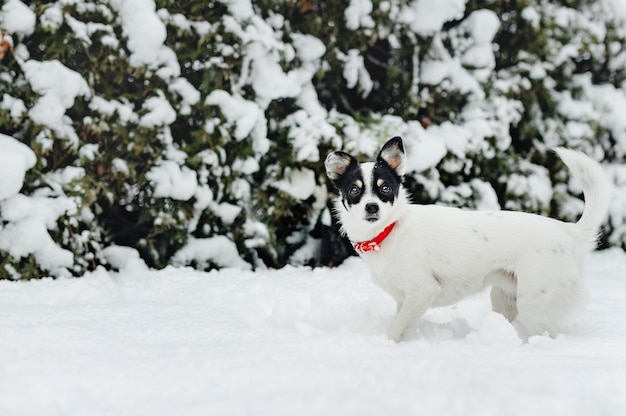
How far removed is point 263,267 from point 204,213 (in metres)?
0.72

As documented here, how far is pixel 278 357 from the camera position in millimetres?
2451

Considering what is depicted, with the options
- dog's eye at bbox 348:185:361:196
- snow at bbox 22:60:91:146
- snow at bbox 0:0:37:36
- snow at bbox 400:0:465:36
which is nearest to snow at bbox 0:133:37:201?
snow at bbox 22:60:91:146

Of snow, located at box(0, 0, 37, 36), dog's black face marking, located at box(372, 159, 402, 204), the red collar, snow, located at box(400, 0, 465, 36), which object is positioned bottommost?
the red collar

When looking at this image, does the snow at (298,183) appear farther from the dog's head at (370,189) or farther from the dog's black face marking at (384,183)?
the dog's black face marking at (384,183)

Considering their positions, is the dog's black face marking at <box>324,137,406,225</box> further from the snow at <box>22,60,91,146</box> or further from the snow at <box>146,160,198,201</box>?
the snow at <box>22,60,91,146</box>

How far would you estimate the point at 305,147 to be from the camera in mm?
5188

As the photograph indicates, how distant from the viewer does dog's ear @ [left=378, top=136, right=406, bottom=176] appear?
3.46 meters

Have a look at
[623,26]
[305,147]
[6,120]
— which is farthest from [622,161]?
[6,120]

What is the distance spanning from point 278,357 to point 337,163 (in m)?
1.40

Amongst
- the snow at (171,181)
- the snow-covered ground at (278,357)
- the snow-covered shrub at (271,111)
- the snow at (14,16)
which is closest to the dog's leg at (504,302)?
the snow-covered ground at (278,357)

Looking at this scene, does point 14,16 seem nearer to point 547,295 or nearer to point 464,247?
point 464,247

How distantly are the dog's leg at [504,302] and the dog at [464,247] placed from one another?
0.06 m

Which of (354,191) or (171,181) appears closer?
(354,191)

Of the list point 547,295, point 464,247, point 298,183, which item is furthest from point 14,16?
point 547,295
